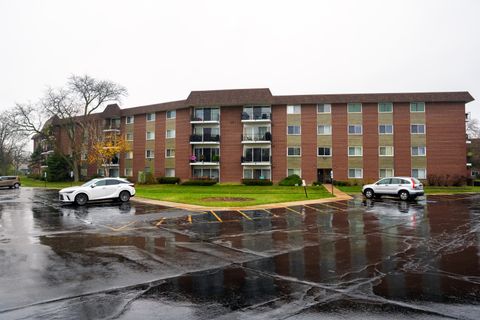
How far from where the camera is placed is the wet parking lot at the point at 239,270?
488cm

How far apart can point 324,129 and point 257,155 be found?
8.88 meters

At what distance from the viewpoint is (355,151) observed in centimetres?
4116

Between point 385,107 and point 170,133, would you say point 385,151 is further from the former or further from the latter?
point 170,133

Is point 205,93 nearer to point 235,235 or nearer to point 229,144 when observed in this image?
point 229,144

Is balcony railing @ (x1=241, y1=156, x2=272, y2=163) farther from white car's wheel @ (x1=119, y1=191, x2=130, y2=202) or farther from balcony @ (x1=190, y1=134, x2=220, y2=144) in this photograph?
white car's wheel @ (x1=119, y1=191, x2=130, y2=202)

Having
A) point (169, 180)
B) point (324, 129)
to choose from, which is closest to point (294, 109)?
point (324, 129)

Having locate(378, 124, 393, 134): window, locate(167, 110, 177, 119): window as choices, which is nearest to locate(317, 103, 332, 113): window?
locate(378, 124, 393, 134): window

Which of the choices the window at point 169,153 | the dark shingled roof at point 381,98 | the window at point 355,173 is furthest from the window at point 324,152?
the window at point 169,153

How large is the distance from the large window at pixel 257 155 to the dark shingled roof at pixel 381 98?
6.30 meters

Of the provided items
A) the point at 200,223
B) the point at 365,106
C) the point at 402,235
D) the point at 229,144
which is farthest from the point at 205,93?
the point at 402,235

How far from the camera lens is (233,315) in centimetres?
464

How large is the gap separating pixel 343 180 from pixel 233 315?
125 feet

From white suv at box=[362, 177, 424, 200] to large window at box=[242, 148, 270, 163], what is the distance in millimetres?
18388

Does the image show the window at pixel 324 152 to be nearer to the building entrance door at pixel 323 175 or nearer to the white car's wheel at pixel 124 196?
the building entrance door at pixel 323 175
